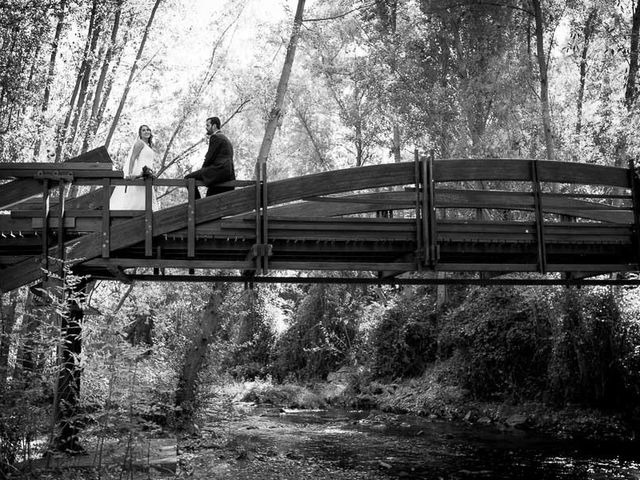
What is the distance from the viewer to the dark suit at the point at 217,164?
1057cm

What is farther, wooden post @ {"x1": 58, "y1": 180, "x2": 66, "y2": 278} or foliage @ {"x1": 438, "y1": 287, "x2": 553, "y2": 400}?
foliage @ {"x1": 438, "y1": 287, "x2": 553, "y2": 400}

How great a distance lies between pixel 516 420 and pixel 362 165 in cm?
855

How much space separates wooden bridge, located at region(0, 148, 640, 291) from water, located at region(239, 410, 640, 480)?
3664 millimetres

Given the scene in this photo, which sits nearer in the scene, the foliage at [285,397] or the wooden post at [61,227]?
the wooden post at [61,227]

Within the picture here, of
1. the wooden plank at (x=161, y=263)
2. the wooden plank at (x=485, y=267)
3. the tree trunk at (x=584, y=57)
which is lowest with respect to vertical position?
the wooden plank at (x=485, y=267)

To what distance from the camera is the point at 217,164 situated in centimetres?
1062

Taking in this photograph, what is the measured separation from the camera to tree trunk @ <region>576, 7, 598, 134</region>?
20.2 metres

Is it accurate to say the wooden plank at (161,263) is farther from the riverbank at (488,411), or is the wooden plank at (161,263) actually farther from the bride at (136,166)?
the riverbank at (488,411)

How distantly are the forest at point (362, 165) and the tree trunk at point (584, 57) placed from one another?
9cm

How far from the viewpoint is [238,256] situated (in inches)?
459

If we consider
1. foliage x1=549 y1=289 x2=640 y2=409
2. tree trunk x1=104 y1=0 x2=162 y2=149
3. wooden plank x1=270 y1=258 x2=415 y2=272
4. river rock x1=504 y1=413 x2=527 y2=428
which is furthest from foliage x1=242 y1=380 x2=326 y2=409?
wooden plank x1=270 y1=258 x2=415 y2=272

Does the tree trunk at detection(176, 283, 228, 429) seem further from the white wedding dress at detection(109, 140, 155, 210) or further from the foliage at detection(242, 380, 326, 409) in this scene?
the foliage at detection(242, 380, 326, 409)

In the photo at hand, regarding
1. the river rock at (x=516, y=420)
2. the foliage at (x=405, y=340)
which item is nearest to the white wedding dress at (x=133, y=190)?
the river rock at (x=516, y=420)

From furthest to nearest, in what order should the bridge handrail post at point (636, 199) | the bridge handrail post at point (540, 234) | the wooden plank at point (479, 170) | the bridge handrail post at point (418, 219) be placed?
the bridge handrail post at point (636, 199)
the wooden plank at point (479, 170)
the bridge handrail post at point (540, 234)
the bridge handrail post at point (418, 219)
